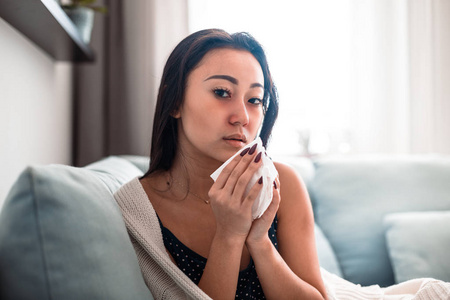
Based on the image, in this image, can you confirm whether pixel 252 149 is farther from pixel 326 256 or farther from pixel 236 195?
pixel 326 256

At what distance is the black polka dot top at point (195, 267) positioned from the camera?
1.03 m

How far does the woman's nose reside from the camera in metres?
1.04

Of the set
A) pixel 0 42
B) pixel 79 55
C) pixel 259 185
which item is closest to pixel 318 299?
pixel 259 185

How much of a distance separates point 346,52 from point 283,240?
239 centimetres

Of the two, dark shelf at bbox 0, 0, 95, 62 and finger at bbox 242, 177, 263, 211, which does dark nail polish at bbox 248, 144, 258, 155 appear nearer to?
finger at bbox 242, 177, 263, 211

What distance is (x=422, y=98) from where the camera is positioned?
3189 mm

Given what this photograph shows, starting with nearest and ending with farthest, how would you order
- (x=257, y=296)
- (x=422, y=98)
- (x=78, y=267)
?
(x=78, y=267) → (x=257, y=296) → (x=422, y=98)

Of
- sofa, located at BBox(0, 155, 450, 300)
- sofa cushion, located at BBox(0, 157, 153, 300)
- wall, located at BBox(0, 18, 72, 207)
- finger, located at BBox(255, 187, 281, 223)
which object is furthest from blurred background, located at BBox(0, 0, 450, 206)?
sofa cushion, located at BBox(0, 157, 153, 300)

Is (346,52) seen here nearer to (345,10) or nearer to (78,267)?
(345,10)

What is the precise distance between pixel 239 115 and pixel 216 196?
22cm

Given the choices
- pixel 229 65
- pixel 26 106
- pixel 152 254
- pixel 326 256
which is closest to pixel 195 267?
pixel 152 254

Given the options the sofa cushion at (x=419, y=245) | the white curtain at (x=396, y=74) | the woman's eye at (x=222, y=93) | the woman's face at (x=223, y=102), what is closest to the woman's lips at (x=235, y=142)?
the woman's face at (x=223, y=102)

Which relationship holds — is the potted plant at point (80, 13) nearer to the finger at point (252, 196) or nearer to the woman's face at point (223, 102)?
the woman's face at point (223, 102)

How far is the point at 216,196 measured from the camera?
94cm
